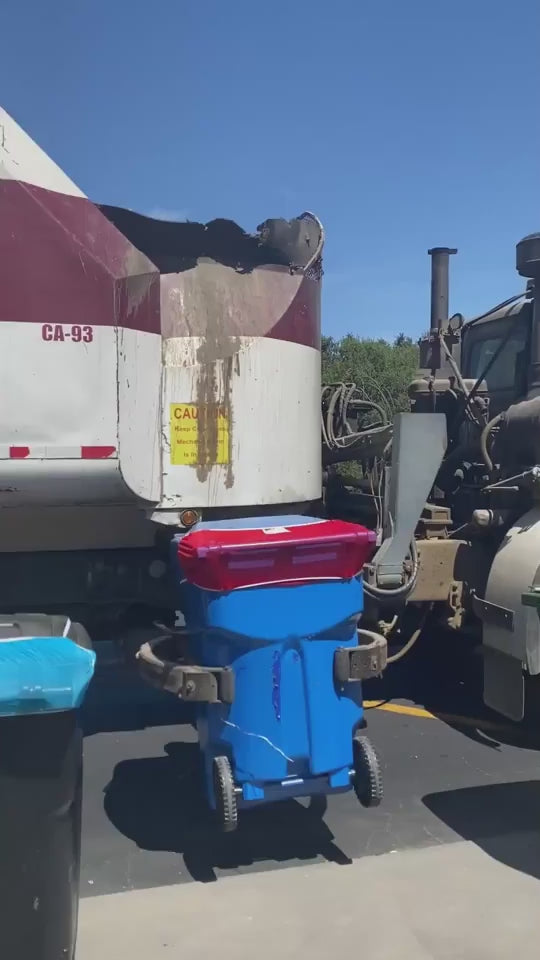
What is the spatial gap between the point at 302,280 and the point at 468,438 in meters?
2.02

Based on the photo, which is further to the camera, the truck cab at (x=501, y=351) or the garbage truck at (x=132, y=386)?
the truck cab at (x=501, y=351)

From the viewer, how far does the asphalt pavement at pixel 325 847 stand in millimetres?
3166

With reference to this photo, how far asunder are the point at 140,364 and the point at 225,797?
5.91 ft

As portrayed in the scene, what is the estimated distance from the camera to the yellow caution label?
395 centimetres

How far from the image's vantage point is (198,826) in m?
3.99

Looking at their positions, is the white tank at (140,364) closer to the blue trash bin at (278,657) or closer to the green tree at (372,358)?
the blue trash bin at (278,657)

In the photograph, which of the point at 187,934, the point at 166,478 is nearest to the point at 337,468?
the point at 166,478

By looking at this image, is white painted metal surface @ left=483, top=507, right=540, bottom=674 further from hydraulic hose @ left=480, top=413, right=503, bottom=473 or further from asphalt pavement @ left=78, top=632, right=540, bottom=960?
asphalt pavement @ left=78, top=632, right=540, bottom=960

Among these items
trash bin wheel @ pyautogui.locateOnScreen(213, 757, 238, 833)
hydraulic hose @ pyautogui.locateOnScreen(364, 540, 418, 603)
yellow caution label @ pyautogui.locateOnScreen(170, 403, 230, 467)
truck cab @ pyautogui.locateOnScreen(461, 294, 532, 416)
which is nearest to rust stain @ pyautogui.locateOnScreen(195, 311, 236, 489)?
yellow caution label @ pyautogui.locateOnScreen(170, 403, 230, 467)

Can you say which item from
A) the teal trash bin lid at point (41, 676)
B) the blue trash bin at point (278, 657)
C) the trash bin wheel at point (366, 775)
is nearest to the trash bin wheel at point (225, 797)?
the blue trash bin at point (278, 657)

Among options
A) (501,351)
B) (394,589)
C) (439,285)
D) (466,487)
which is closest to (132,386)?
(394,589)

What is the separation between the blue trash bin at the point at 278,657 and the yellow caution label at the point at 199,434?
0.61 metres

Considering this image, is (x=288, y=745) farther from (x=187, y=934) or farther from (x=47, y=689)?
(x=47, y=689)

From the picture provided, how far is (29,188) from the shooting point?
11.6ft
